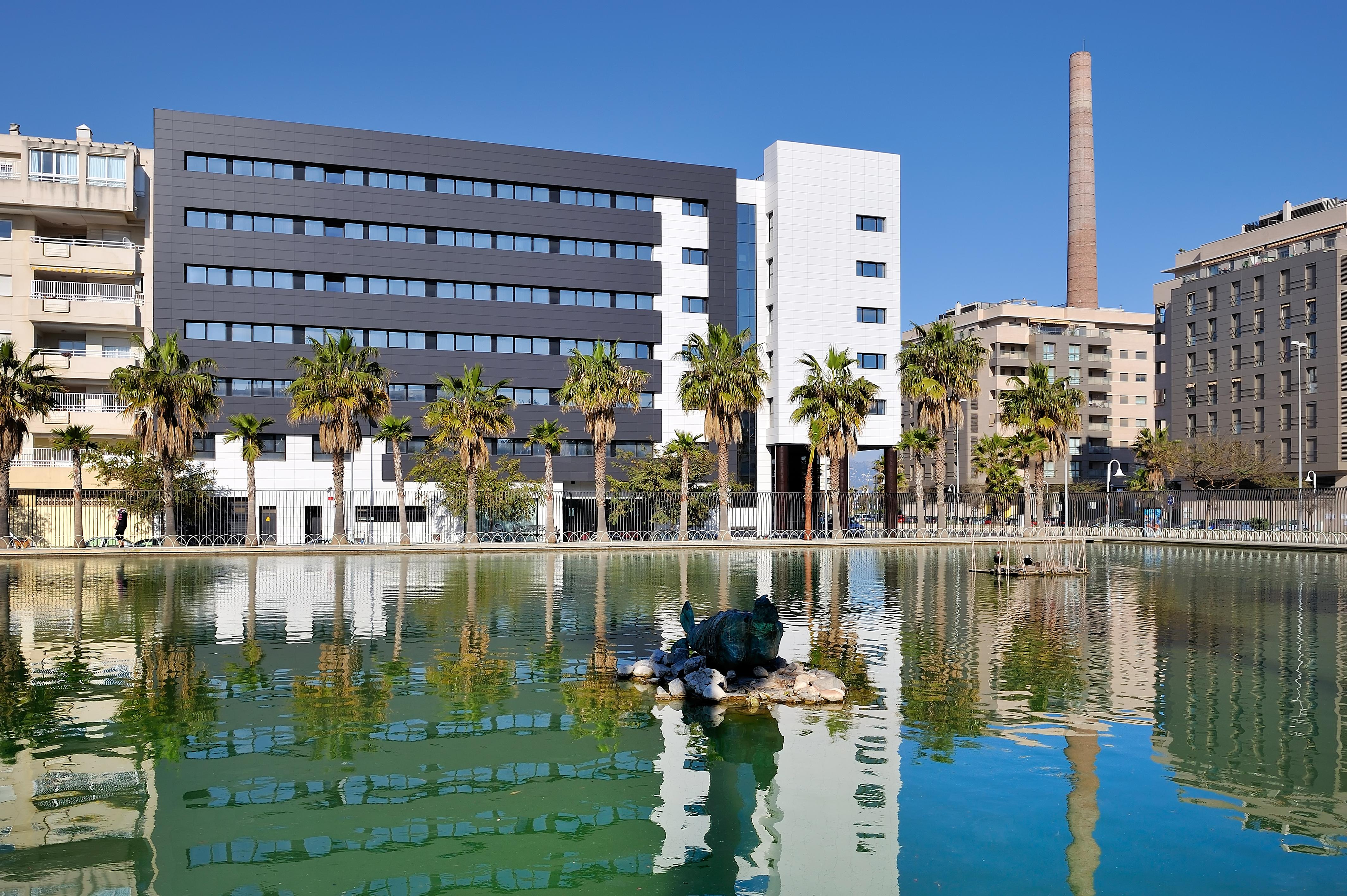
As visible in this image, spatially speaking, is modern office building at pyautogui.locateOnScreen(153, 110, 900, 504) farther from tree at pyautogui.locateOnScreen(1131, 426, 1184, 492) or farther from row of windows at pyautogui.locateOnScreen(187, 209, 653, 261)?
tree at pyautogui.locateOnScreen(1131, 426, 1184, 492)

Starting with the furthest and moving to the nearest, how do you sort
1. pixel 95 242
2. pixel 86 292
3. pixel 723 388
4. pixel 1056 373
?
1. pixel 1056 373
2. pixel 95 242
3. pixel 86 292
4. pixel 723 388

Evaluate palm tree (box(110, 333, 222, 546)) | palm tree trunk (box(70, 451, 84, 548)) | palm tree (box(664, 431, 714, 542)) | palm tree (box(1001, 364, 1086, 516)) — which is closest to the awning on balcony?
palm tree (box(110, 333, 222, 546))

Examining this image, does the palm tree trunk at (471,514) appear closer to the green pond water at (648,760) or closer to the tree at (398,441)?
the tree at (398,441)

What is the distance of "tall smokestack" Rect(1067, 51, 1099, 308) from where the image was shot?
105 metres

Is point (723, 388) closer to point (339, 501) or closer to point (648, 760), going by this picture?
point (339, 501)

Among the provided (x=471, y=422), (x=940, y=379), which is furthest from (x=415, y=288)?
(x=940, y=379)

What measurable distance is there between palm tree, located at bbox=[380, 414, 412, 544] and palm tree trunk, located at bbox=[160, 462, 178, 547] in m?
11.5

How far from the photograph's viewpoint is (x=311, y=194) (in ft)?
218

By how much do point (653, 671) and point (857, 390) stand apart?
4836 centimetres

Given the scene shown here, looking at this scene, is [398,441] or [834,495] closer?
[398,441]

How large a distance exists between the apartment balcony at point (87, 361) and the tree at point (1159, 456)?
87.1 m

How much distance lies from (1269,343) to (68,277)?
3977 inches

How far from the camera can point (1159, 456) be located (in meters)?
93.5

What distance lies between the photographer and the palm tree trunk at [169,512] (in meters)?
53.8
